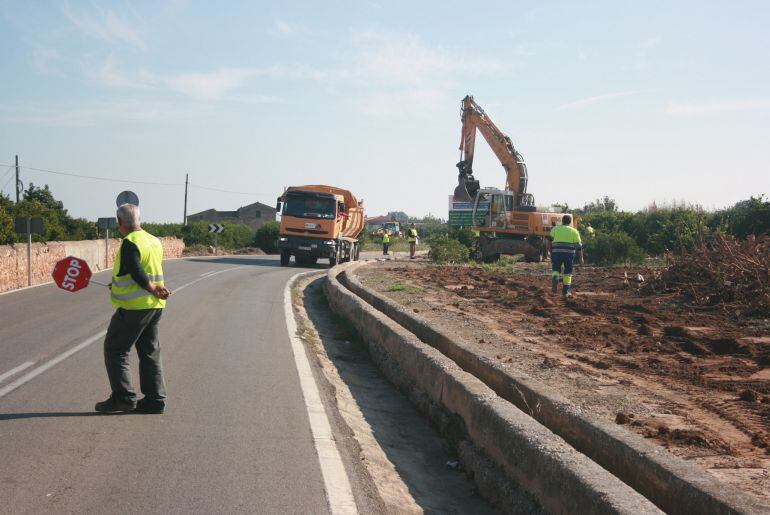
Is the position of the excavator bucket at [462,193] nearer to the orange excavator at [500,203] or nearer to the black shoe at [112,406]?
the orange excavator at [500,203]

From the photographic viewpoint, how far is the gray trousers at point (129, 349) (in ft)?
20.8

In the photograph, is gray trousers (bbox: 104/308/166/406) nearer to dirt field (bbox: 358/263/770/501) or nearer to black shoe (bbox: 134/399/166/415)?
black shoe (bbox: 134/399/166/415)

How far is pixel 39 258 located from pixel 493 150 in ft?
58.6

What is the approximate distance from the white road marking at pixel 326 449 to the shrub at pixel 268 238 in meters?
43.4

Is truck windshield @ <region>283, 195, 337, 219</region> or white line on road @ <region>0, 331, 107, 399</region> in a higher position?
truck windshield @ <region>283, 195, 337, 219</region>

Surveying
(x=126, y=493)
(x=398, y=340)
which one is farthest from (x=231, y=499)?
(x=398, y=340)

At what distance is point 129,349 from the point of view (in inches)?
251

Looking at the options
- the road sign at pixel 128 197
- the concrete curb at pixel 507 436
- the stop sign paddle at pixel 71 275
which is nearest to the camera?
the concrete curb at pixel 507 436

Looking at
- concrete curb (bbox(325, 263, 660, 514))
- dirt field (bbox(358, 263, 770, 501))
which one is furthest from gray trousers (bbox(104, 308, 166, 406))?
dirt field (bbox(358, 263, 770, 501))

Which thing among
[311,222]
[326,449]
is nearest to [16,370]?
[326,449]

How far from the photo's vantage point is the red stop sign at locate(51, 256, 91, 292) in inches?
272

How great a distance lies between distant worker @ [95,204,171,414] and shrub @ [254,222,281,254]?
45968mm

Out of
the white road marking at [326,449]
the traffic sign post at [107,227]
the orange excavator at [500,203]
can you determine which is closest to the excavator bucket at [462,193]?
the orange excavator at [500,203]

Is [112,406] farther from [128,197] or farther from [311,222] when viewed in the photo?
[311,222]
